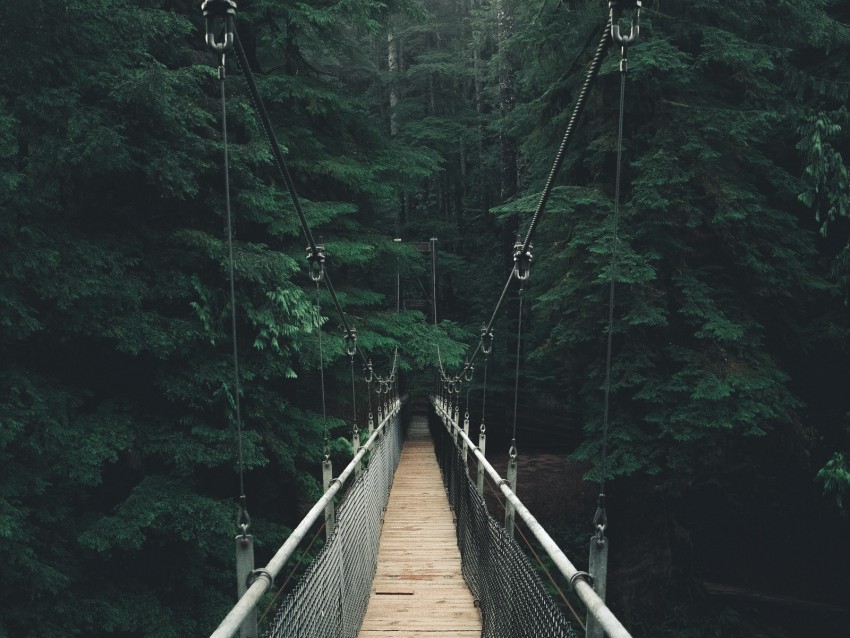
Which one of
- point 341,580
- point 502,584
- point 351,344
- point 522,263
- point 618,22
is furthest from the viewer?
point 351,344

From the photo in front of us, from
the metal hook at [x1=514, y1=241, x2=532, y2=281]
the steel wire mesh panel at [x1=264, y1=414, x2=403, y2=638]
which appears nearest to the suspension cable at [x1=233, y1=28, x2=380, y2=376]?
the metal hook at [x1=514, y1=241, x2=532, y2=281]

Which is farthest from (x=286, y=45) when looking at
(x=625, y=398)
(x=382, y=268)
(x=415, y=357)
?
(x=625, y=398)

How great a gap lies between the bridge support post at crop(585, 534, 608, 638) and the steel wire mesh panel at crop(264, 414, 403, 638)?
2.54 feet

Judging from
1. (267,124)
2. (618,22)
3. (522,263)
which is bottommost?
(522,263)

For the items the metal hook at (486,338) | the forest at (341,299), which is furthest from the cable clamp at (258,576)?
the metal hook at (486,338)

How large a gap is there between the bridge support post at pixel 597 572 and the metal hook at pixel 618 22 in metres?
1.40

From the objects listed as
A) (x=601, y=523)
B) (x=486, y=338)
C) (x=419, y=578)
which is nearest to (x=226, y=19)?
(x=601, y=523)

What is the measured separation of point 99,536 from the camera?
204 inches

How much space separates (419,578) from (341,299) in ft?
15.2

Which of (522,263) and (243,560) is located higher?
(522,263)

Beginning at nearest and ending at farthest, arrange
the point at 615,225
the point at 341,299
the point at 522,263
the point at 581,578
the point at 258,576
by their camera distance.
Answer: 1. the point at 581,578
2. the point at 258,576
3. the point at 615,225
4. the point at 522,263
5. the point at 341,299

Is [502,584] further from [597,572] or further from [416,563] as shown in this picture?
[416,563]

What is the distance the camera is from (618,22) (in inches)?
86.4

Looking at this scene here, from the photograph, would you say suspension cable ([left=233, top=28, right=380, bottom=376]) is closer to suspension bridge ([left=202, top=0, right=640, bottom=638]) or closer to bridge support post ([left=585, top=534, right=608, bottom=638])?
suspension bridge ([left=202, top=0, right=640, bottom=638])
